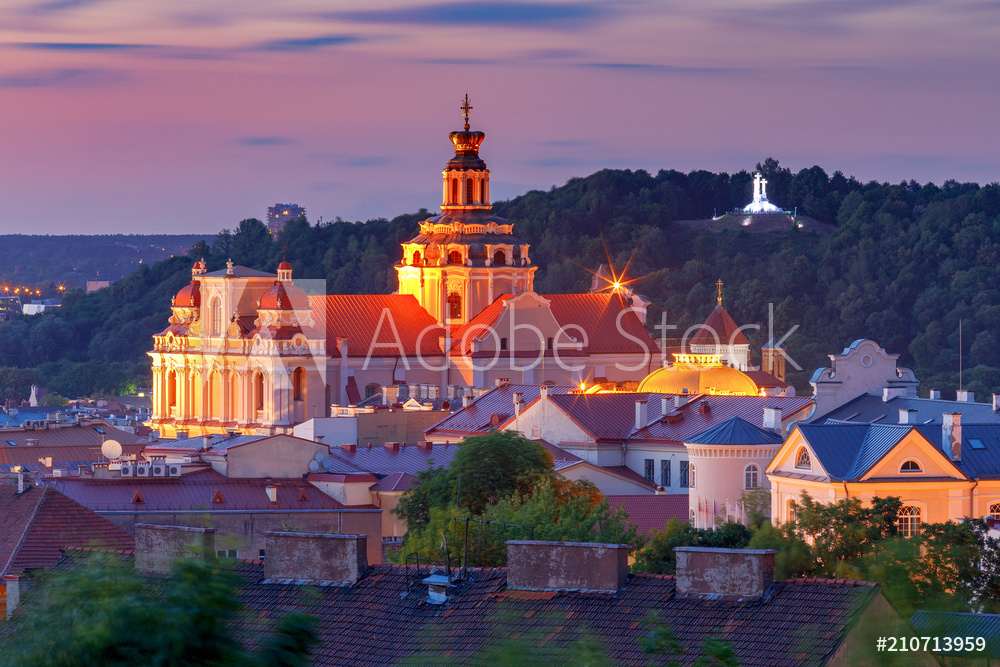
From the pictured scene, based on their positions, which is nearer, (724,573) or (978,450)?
(724,573)

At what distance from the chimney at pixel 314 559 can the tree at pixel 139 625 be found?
25.5 ft

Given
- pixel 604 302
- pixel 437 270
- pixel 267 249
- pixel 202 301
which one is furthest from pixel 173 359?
pixel 267 249

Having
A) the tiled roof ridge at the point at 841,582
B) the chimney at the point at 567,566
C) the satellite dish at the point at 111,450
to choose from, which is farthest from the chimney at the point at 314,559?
the satellite dish at the point at 111,450

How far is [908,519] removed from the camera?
3881 cm

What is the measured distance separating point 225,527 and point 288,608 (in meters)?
27.2

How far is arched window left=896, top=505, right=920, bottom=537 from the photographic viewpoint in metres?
37.0

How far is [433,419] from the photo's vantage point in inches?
2835

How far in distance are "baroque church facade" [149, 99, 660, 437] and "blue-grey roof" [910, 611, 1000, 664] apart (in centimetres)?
6540

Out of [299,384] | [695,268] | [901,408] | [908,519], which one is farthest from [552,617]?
[695,268]

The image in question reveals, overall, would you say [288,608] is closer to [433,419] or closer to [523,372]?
[433,419]

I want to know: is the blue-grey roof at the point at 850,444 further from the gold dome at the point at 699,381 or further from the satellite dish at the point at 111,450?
the gold dome at the point at 699,381

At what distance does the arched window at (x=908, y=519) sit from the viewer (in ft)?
121

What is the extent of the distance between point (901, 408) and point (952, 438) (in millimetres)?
9344

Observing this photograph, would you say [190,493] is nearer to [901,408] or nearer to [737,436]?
[737,436]
